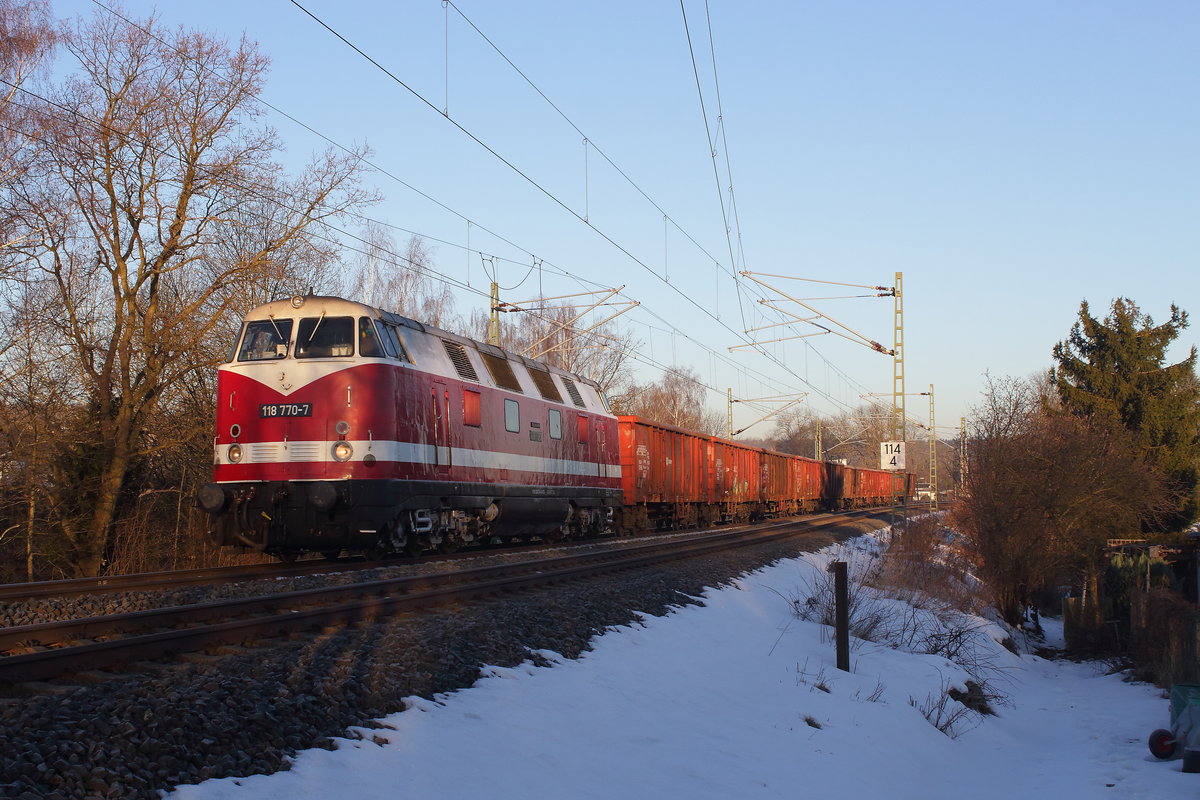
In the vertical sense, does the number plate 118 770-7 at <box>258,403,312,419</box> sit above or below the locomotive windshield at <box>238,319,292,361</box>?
below

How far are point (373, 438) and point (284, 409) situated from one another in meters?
1.25

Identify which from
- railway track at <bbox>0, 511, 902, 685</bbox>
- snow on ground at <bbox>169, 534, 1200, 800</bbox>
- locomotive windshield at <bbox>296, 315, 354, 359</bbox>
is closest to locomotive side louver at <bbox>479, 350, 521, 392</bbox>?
locomotive windshield at <bbox>296, 315, 354, 359</bbox>

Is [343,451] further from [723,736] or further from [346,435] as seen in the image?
[723,736]

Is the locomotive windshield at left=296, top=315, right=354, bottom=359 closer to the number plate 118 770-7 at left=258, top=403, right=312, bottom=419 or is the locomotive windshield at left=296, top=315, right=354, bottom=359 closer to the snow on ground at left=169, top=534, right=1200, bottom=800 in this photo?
the number plate 118 770-7 at left=258, top=403, right=312, bottom=419

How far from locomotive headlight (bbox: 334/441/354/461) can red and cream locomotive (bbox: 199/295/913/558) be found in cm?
1

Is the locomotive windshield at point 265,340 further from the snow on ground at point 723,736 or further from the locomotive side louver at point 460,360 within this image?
the snow on ground at point 723,736

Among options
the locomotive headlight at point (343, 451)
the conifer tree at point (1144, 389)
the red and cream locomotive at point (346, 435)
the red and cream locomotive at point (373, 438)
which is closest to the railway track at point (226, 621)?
the red and cream locomotive at point (346, 435)

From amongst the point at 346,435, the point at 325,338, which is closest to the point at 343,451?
the point at 346,435

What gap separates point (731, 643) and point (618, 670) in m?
3.05

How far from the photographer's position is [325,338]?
1273 centimetres

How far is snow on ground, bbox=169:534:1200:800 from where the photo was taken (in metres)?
5.21

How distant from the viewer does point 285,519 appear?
39.4 ft

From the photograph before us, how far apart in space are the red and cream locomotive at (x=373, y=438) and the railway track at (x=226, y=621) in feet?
3.72

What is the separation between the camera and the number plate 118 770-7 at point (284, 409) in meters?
12.3
